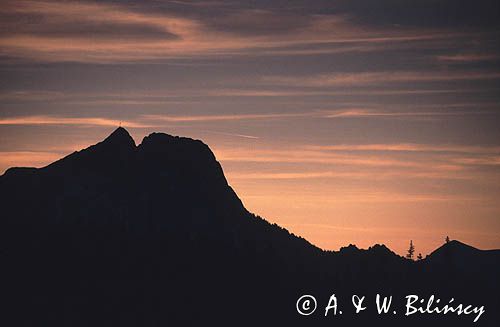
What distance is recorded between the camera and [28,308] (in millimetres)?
192375

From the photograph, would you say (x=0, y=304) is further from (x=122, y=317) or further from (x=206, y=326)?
(x=206, y=326)

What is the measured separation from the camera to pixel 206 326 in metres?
199

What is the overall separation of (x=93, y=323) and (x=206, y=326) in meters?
26.9

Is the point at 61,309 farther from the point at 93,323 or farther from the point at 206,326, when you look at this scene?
the point at 206,326

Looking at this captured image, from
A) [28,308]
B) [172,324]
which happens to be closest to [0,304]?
[28,308]

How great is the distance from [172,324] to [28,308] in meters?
30.4

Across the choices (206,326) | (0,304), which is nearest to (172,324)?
(206,326)

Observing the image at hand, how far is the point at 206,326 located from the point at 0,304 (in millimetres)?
44258

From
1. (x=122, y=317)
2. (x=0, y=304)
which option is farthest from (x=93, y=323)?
(x=0, y=304)

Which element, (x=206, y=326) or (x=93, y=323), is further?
(x=206, y=326)

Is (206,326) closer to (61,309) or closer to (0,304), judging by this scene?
(61,309)

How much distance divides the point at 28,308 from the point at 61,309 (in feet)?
23.3

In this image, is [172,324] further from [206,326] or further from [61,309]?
[61,309]

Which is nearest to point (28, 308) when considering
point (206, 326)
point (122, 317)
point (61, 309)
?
point (61, 309)
